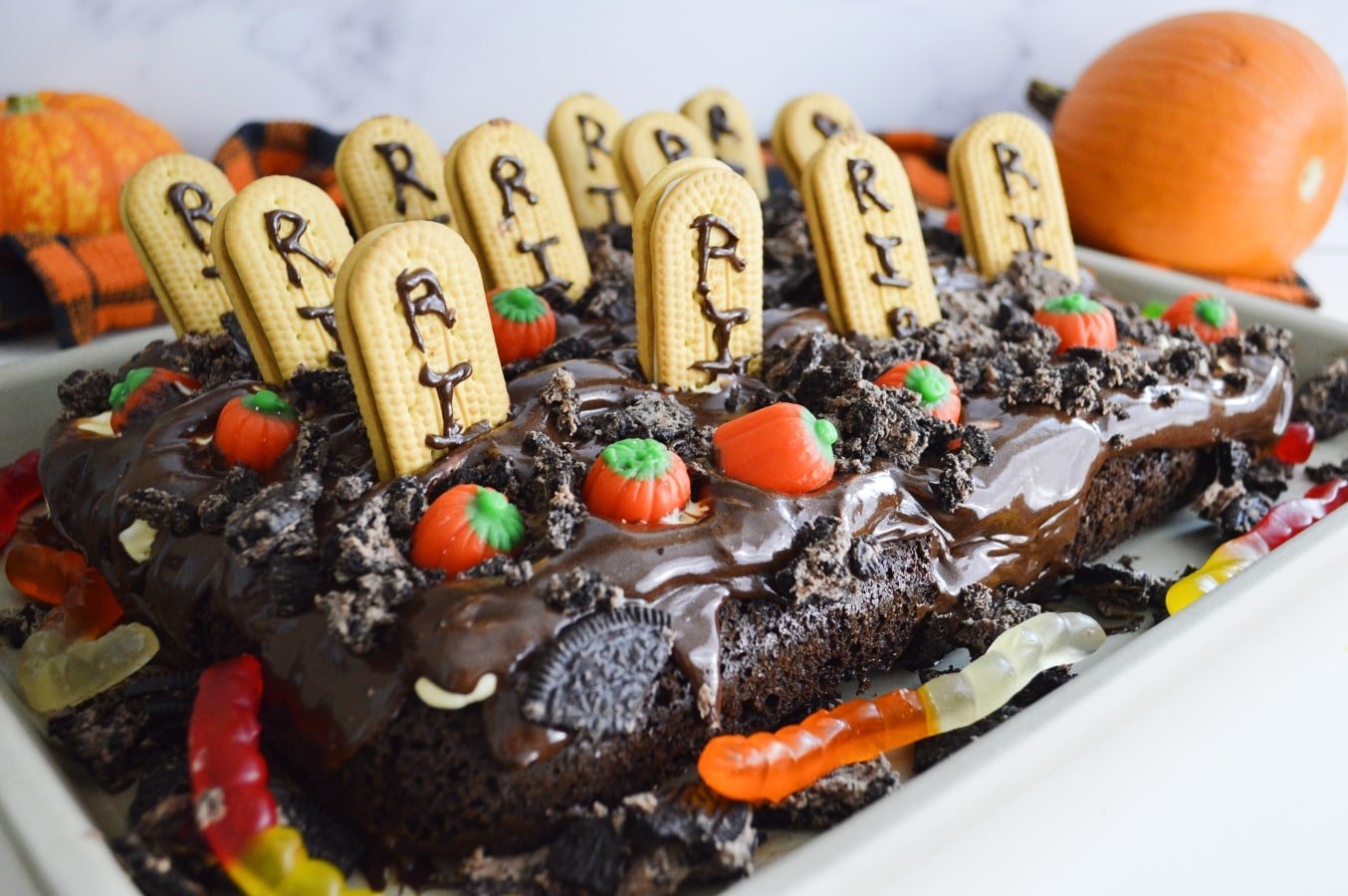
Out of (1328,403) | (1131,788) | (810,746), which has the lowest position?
(1328,403)

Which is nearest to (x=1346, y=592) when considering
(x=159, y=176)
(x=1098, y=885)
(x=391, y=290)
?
(x=1098, y=885)


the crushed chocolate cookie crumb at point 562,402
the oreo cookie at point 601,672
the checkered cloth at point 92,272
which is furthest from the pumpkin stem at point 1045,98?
the oreo cookie at point 601,672

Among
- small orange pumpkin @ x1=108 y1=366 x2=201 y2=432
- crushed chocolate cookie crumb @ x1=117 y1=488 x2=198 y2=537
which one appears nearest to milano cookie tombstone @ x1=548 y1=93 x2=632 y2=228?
small orange pumpkin @ x1=108 y1=366 x2=201 y2=432

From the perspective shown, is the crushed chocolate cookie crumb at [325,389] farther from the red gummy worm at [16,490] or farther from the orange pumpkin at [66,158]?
the orange pumpkin at [66,158]

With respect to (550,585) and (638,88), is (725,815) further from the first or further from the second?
(638,88)

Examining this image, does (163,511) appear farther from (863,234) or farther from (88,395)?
(863,234)

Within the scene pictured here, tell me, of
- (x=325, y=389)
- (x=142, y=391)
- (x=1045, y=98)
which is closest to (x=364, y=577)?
(x=325, y=389)

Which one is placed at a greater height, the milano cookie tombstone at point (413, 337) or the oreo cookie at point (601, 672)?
the milano cookie tombstone at point (413, 337)
